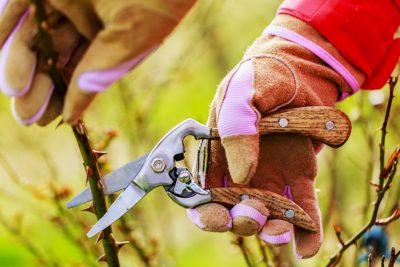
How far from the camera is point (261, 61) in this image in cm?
146

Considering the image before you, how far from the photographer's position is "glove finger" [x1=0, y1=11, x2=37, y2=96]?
48.3 inches

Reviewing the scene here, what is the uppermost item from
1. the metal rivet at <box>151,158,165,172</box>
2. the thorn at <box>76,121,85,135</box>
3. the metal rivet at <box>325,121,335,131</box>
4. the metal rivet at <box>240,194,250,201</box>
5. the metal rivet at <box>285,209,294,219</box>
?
the thorn at <box>76,121,85,135</box>

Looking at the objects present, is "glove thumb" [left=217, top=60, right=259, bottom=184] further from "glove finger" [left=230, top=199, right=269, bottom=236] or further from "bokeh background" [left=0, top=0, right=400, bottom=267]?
"bokeh background" [left=0, top=0, right=400, bottom=267]

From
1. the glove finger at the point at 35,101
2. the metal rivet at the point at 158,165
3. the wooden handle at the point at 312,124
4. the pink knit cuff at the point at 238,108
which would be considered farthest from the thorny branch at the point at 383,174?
the glove finger at the point at 35,101

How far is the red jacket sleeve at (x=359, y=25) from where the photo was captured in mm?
1560

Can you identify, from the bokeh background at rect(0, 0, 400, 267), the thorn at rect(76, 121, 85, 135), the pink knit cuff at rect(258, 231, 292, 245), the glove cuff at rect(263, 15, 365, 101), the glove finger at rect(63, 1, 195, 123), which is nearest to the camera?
the glove finger at rect(63, 1, 195, 123)

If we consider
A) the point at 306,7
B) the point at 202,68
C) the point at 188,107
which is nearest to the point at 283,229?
the point at 306,7

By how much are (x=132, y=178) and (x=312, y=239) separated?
41 centimetres

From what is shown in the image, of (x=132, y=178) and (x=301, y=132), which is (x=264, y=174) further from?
(x=132, y=178)

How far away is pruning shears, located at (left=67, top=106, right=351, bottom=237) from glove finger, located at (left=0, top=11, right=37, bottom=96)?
1.13 feet

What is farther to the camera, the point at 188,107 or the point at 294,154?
the point at 188,107

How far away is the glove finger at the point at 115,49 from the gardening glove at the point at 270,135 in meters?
0.26

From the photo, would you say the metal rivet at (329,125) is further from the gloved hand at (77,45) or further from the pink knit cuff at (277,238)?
the gloved hand at (77,45)

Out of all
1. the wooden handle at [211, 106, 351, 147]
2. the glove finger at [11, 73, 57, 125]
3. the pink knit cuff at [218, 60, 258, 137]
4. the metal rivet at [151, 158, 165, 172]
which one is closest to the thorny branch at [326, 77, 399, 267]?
the wooden handle at [211, 106, 351, 147]
